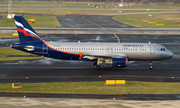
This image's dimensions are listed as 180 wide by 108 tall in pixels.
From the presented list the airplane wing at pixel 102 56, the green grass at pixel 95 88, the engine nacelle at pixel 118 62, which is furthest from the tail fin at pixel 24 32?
the engine nacelle at pixel 118 62

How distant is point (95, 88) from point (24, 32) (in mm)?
17317

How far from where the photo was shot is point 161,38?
74.1m

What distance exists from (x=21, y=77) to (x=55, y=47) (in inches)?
317

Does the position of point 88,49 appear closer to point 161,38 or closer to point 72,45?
point 72,45

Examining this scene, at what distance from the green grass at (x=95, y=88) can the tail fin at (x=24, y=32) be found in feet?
37.5

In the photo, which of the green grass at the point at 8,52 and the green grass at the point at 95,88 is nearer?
the green grass at the point at 95,88

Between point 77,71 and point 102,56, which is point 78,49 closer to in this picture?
point 77,71

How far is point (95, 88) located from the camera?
102ft

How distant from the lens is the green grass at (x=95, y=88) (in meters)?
29.8

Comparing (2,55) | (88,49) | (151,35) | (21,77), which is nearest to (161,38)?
(151,35)

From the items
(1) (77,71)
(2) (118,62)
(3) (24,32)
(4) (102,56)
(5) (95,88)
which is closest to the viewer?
(5) (95,88)

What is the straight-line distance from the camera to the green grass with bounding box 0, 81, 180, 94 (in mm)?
29766

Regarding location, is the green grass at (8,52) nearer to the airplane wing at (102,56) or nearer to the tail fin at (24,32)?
the tail fin at (24,32)

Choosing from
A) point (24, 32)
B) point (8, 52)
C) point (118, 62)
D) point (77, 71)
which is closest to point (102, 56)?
point (118, 62)
